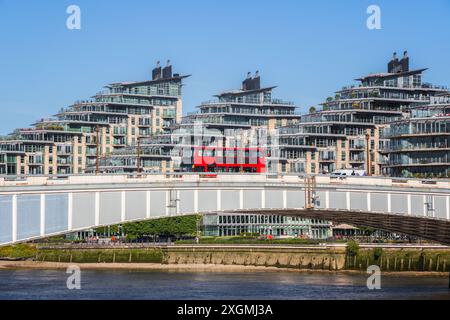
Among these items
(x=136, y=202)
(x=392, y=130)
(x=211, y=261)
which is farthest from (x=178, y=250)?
(x=136, y=202)

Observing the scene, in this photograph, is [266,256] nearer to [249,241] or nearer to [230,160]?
[249,241]

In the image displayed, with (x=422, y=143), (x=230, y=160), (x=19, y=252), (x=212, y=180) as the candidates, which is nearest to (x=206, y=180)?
(x=212, y=180)

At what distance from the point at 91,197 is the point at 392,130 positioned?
110m

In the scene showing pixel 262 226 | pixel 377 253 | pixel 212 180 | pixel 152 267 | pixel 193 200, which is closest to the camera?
pixel 193 200

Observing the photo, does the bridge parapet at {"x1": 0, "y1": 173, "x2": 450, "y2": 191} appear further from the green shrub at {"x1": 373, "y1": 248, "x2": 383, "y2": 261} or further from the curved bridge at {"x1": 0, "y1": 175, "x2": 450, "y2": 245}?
the green shrub at {"x1": 373, "y1": 248, "x2": 383, "y2": 261}

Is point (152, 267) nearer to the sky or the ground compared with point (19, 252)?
nearer to the ground

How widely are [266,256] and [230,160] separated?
4240 cm

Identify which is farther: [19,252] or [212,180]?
[19,252]

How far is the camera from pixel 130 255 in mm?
142875

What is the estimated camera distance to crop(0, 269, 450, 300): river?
3452 inches

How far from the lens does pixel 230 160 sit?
177000 mm

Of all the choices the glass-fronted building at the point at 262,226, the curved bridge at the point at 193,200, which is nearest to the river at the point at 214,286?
the curved bridge at the point at 193,200

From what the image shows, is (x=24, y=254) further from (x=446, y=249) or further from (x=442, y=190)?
(x=442, y=190)

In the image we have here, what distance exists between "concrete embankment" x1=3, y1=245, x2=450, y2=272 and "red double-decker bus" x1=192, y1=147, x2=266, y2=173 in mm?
30688
